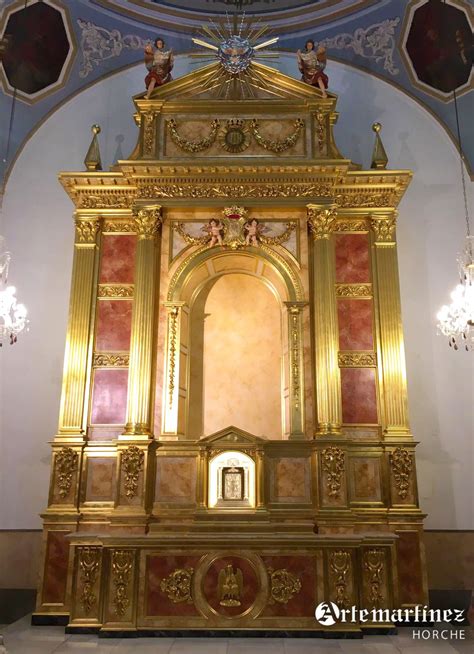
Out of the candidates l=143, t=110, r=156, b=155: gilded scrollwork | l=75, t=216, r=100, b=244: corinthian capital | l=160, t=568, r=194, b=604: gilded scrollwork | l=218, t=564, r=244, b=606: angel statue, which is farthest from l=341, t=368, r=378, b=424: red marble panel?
l=143, t=110, r=156, b=155: gilded scrollwork

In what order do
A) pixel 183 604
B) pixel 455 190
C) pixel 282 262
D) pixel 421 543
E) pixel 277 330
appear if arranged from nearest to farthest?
pixel 183 604, pixel 421 543, pixel 282 262, pixel 277 330, pixel 455 190

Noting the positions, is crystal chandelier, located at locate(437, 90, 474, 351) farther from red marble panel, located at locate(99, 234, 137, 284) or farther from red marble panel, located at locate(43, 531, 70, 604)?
red marble panel, located at locate(43, 531, 70, 604)

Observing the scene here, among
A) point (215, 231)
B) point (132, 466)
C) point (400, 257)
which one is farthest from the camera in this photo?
point (400, 257)

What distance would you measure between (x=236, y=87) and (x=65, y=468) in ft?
A: 21.7

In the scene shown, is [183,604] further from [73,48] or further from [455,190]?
[73,48]

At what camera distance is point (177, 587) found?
24.4ft

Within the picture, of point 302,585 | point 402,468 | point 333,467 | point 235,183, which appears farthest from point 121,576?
point 235,183

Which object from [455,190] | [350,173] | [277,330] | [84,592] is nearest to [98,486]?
[84,592]

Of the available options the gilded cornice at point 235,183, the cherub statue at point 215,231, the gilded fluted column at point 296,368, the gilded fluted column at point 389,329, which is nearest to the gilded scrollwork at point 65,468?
the gilded fluted column at point 296,368

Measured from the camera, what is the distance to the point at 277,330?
10.1 metres

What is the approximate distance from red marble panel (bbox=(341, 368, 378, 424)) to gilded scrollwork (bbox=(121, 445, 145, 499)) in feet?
9.79

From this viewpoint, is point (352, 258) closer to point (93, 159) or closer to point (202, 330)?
point (202, 330)

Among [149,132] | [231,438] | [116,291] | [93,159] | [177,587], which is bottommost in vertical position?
[177,587]

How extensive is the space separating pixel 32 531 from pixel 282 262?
19.2 ft
